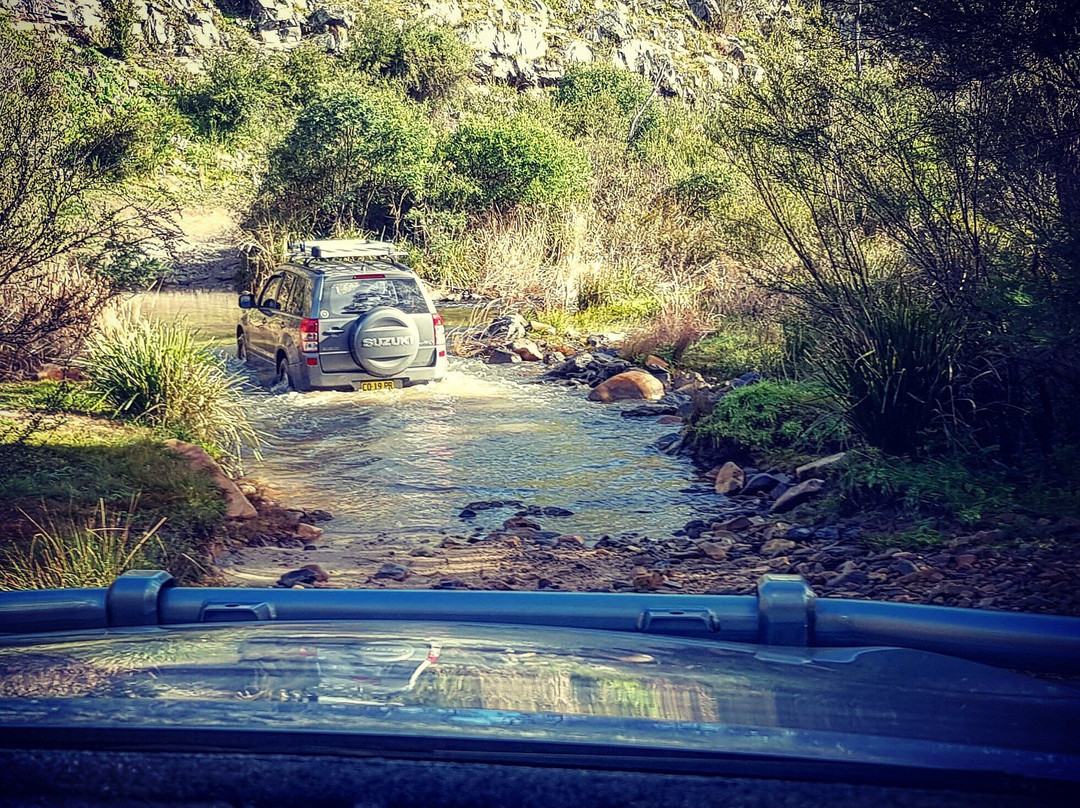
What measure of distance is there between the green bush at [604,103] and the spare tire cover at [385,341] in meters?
17.4

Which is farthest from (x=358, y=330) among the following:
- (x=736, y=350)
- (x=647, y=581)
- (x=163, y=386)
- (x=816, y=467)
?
(x=647, y=581)

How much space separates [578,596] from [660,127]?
30.3 metres

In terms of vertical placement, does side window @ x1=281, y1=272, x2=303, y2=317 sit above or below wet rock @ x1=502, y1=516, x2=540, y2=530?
above

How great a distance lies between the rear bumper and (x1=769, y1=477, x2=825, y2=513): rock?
5.89m

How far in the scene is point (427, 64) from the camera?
44.0 metres

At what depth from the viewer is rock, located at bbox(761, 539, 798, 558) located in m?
7.73

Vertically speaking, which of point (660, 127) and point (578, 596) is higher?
point (660, 127)

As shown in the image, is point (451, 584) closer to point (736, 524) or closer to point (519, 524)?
point (519, 524)

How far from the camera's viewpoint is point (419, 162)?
1045 inches

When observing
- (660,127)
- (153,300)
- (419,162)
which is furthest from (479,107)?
(153,300)

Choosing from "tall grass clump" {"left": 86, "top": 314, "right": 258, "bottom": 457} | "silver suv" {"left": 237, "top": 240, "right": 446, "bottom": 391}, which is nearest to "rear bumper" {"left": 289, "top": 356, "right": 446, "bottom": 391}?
"silver suv" {"left": 237, "top": 240, "right": 446, "bottom": 391}

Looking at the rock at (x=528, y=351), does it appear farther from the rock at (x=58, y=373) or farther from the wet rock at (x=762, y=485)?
the wet rock at (x=762, y=485)

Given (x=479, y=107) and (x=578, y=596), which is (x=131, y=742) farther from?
(x=479, y=107)

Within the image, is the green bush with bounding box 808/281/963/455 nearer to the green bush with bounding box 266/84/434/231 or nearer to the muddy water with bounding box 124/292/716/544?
the muddy water with bounding box 124/292/716/544
